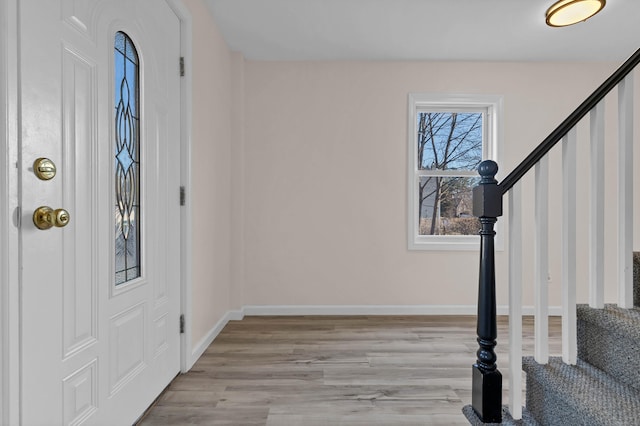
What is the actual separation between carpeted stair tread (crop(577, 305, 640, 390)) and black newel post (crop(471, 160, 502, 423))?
0.33 m

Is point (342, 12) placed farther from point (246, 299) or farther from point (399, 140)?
point (246, 299)

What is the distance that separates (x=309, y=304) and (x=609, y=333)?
259 cm

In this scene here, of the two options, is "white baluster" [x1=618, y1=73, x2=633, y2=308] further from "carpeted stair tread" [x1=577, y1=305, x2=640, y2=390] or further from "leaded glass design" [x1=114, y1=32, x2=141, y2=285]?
"leaded glass design" [x1=114, y1=32, x2=141, y2=285]

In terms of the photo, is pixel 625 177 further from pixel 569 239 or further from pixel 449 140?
pixel 449 140

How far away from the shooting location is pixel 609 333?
1.33m

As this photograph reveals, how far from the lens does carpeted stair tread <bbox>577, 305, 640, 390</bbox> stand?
1.25 metres

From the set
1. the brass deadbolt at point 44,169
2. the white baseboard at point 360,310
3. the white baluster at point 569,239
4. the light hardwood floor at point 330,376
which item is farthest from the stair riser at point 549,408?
the white baseboard at point 360,310

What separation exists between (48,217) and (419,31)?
2.93 meters

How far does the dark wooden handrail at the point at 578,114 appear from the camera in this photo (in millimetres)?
1220

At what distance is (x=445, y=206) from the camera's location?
3.72 meters

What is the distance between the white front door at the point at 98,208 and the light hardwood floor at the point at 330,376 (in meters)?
0.31

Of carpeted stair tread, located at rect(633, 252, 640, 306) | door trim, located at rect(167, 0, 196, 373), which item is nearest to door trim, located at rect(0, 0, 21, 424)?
door trim, located at rect(167, 0, 196, 373)

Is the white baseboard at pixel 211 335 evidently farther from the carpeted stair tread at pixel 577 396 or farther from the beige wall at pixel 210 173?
the carpeted stair tread at pixel 577 396

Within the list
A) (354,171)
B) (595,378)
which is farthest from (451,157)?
(595,378)
